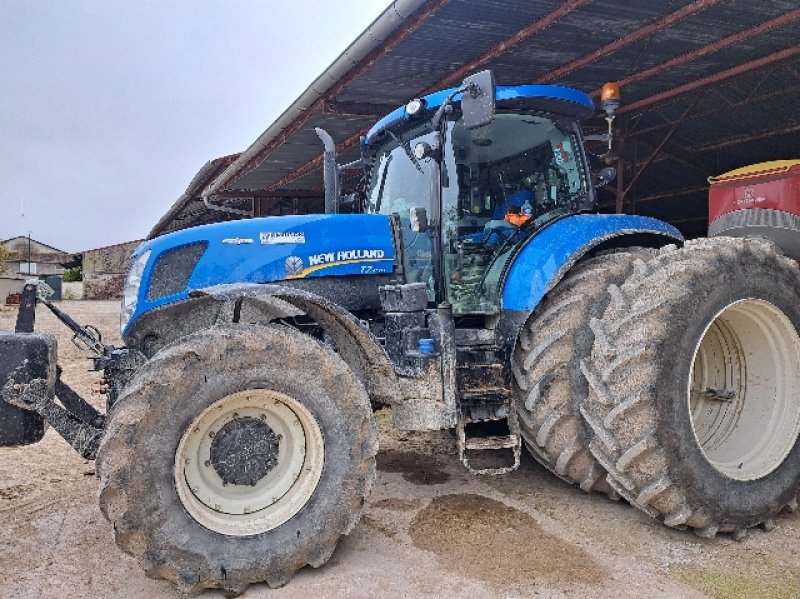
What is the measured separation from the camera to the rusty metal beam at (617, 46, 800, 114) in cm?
686

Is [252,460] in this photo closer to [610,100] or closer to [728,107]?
[610,100]

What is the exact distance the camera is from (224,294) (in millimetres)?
3090

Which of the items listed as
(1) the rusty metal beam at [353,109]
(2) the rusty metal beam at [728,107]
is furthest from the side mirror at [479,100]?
(2) the rusty metal beam at [728,107]

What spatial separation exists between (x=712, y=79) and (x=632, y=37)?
1786mm

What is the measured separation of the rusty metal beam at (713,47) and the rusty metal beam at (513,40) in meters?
1.82

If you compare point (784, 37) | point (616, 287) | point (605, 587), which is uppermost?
point (784, 37)

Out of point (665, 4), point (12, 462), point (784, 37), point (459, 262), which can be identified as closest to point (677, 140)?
point (784, 37)

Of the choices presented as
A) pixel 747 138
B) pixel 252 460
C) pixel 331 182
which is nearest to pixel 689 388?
pixel 252 460

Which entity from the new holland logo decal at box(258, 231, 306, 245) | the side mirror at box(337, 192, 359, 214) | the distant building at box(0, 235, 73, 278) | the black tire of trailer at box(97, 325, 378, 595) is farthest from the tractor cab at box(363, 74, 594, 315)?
the distant building at box(0, 235, 73, 278)

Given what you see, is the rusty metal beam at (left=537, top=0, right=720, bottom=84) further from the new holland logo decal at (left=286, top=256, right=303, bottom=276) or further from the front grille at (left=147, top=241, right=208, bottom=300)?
the front grille at (left=147, top=241, right=208, bottom=300)

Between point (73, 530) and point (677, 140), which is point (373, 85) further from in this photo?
point (677, 140)

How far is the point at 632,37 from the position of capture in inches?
255

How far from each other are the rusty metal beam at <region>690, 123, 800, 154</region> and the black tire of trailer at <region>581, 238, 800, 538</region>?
7725 mm

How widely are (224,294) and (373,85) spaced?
5346 millimetres
